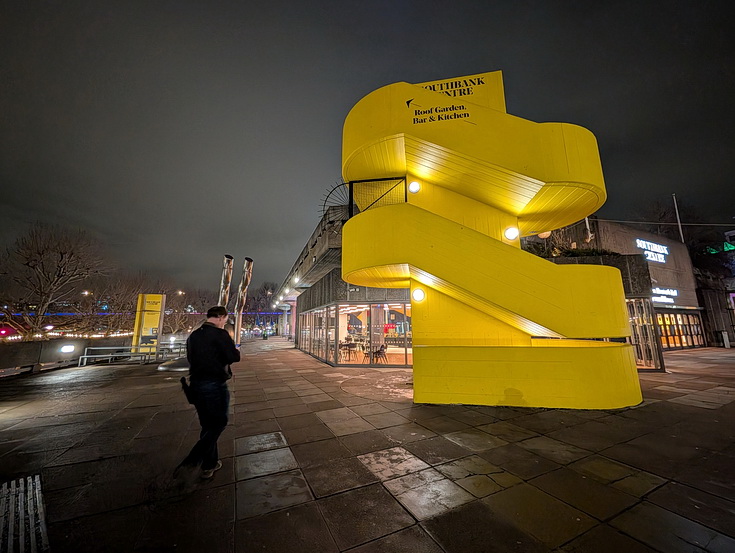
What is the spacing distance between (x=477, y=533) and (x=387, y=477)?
3.71 ft

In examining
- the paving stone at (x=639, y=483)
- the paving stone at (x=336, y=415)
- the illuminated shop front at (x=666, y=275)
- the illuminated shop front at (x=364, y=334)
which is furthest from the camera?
the illuminated shop front at (x=666, y=275)

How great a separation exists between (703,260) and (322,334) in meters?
30.1

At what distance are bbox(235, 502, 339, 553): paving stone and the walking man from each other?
1101 mm

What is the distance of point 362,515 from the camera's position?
8.48 feet

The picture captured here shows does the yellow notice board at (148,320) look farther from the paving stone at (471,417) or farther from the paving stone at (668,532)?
the paving stone at (668,532)

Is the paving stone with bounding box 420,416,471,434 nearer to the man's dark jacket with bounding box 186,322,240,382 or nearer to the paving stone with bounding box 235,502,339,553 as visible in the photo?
the paving stone with bounding box 235,502,339,553

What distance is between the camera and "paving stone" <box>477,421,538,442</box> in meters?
4.42

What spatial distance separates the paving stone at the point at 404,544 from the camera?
216 centimetres

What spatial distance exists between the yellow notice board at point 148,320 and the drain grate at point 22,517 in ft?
52.8

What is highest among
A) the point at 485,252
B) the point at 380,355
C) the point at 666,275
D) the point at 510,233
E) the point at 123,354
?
the point at 666,275

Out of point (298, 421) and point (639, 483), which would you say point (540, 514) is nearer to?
point (639, 483)

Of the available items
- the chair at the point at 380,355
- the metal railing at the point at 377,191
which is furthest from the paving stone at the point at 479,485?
the chair at the point at 380,355

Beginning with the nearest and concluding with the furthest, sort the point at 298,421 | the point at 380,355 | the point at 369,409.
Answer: the point at 298,421 → the point at 369,409 → the point at 380,355

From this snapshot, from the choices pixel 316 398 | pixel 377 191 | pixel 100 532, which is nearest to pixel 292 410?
pixel 316 398
